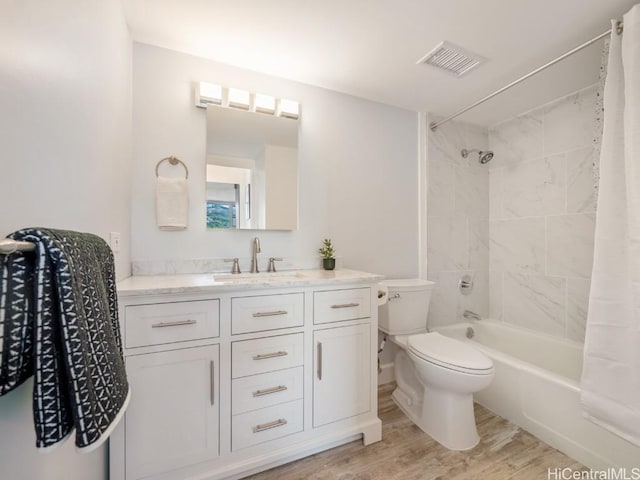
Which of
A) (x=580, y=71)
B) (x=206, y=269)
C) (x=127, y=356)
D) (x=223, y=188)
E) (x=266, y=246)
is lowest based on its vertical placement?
(x=127, y=356)

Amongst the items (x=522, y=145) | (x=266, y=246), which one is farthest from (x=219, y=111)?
(x=522, y=145)

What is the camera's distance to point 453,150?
2.57m

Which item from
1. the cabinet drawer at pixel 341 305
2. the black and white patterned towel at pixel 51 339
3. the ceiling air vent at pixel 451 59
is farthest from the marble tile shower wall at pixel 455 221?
the black and white patterned towel at pixel 51 339

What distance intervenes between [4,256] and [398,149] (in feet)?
7.82

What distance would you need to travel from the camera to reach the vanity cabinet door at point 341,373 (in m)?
1.49

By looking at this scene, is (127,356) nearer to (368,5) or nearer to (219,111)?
(219,111)

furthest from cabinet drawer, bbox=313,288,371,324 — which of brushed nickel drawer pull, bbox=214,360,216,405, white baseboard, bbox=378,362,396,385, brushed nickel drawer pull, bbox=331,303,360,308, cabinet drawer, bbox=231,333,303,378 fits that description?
white baseboard, bbox=378,362,396,385

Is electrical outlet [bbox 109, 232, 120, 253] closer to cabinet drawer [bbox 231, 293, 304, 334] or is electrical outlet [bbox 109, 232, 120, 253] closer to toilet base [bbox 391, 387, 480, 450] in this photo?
cabinet drawer [bbox 231, 293, 304, 334]

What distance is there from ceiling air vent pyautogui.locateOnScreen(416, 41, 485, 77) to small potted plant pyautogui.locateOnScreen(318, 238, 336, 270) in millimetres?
1328

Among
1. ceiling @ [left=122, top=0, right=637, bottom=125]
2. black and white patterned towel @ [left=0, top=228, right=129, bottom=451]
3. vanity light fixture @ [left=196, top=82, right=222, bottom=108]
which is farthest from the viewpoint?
vanity light fixture @ [left=196, top=82, right=222, bottom=108]

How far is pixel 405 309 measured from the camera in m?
2.04

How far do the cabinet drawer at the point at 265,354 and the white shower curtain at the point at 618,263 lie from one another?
1.46m

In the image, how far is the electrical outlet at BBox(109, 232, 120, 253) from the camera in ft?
4.16

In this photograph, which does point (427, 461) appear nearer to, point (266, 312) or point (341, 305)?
point (341, 305)
